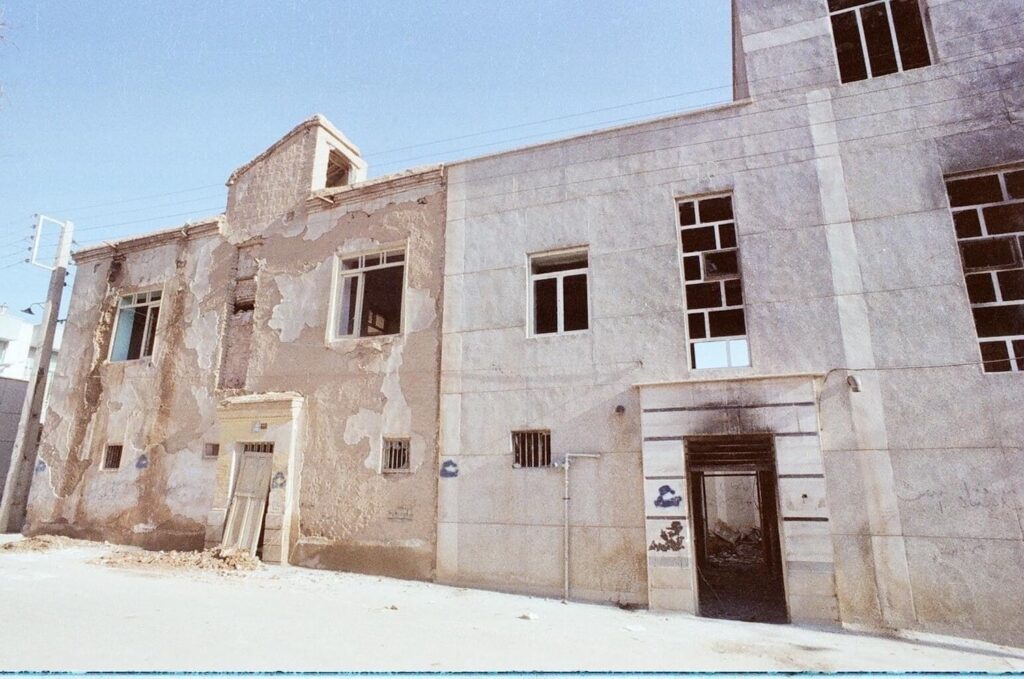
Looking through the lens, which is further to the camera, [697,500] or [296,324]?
[697,500]

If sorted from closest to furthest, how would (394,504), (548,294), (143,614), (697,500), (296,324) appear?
(143,614), (394,504), (548,294), (296,324), (697,500)

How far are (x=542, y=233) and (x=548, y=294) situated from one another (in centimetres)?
124

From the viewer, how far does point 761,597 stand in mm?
9383

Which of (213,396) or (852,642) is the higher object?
(213,396)

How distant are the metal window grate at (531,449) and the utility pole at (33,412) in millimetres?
12601

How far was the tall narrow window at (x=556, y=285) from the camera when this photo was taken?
9.97 meters

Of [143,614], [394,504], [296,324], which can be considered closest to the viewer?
[143,614]

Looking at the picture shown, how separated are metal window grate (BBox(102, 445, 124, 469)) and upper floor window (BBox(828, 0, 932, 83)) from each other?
16443 mm

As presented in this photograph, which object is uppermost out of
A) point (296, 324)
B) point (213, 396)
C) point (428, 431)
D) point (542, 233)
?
point (542, 233)

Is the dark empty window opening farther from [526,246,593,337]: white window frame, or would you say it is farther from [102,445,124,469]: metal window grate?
[102,445,124,469]: metal window grate

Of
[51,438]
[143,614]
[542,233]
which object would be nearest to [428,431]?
[542,233]

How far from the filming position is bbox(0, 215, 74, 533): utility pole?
1387 cm

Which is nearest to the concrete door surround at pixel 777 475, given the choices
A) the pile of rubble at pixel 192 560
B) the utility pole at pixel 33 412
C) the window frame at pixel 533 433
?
the window frame at pixel 533 433

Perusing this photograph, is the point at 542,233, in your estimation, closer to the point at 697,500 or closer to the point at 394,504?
the point at 394,504
